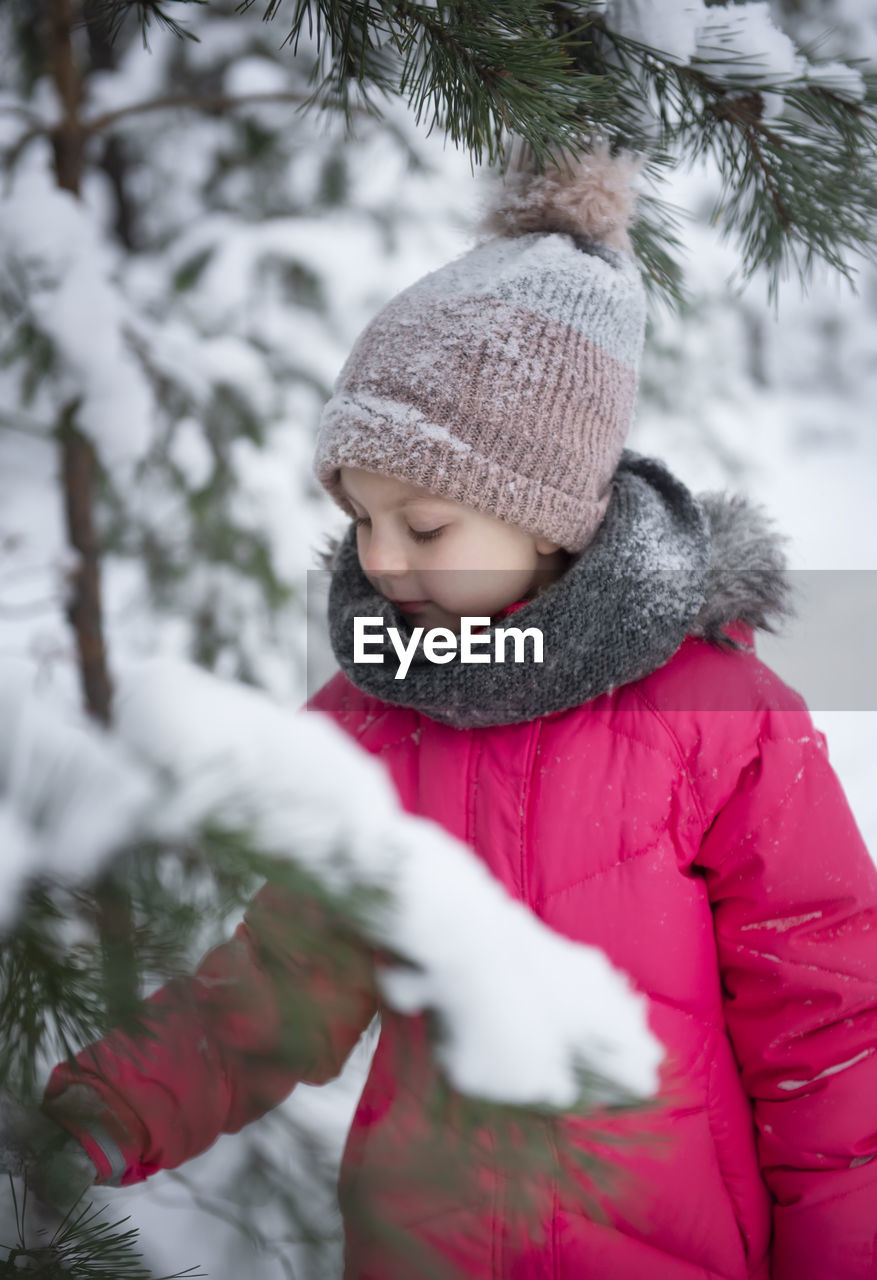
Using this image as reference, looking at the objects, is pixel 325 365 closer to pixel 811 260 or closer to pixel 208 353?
pixel 208 353

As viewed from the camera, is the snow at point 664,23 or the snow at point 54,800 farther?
the snow at point 664,23

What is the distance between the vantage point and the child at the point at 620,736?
1069 millimetres

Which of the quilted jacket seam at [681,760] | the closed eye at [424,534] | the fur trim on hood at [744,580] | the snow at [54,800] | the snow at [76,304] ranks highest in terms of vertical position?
the snow at [76,304]

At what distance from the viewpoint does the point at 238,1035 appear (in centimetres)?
47

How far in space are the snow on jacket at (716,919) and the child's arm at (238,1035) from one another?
55 cm

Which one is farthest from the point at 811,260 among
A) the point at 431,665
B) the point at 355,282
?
the point at 355,282

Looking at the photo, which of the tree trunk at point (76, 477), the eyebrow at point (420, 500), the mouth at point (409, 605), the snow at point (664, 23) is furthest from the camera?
the tree trunk at point (76, 477)

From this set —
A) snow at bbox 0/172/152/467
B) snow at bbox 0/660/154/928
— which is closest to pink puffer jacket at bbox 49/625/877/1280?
snow at bbox 0/660/154/928

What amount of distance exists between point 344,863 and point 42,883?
14 cm

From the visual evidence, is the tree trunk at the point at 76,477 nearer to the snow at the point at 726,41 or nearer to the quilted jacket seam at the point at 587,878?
the quilted jacket seam at the point at 587,878

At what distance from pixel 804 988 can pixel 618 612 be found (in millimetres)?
517

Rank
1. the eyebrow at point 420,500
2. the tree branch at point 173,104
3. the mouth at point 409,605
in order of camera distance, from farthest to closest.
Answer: the tree branch at point 173,104
the mouth at point 409,605
the eyebrow at point 420,500

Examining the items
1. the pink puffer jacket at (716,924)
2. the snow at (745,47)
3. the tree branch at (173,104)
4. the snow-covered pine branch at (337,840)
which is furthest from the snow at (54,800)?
the tree branch at (173,104)

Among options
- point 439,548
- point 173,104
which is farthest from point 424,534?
point 173,104
